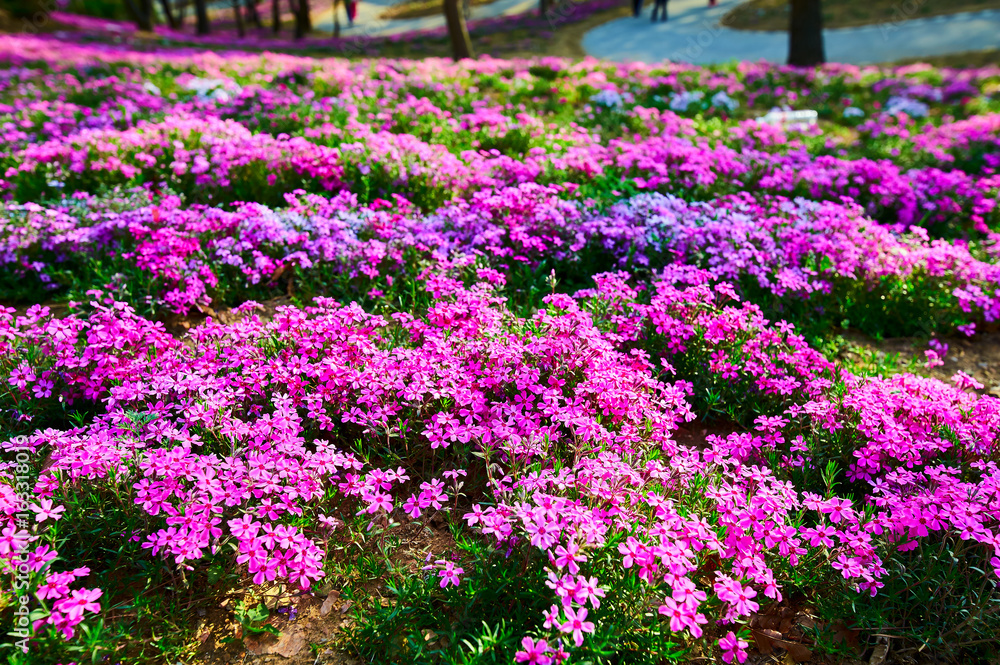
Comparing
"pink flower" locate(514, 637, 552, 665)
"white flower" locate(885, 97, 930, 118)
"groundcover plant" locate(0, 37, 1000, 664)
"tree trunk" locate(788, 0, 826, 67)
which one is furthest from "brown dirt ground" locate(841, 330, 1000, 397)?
"tree trunk" locate(788, 0, 826, 67)

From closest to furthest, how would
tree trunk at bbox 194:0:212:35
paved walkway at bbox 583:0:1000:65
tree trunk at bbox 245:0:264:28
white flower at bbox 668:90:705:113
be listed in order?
white flower at bbox 668:90:705:113 → paved walkway at bbox 583:0:1000:65 → tree trunk at bbox 194:0:212:35 → tree trunk at bbox 245:0:264:28

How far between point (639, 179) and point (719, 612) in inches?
203

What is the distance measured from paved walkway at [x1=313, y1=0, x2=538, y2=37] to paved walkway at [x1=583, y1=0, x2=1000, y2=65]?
1723cm

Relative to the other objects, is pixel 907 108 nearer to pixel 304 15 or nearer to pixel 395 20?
pixel 304 15

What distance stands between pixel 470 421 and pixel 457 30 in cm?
1547

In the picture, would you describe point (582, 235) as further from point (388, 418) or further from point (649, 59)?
point (649, 59)

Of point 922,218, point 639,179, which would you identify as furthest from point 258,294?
point 922,218

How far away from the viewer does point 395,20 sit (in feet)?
160

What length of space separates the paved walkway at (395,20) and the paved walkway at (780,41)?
17.2 meters

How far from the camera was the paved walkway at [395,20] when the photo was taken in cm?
4284

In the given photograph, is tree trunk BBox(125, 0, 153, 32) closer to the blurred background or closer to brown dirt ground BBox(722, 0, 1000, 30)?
the blurred background

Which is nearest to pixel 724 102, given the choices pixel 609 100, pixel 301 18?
pixel 609 100

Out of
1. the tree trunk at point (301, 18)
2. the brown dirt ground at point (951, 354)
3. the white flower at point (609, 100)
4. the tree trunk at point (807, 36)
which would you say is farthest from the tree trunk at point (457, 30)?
the tree trunk at point (301, 18)

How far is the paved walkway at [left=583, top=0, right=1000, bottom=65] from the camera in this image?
19812mm
